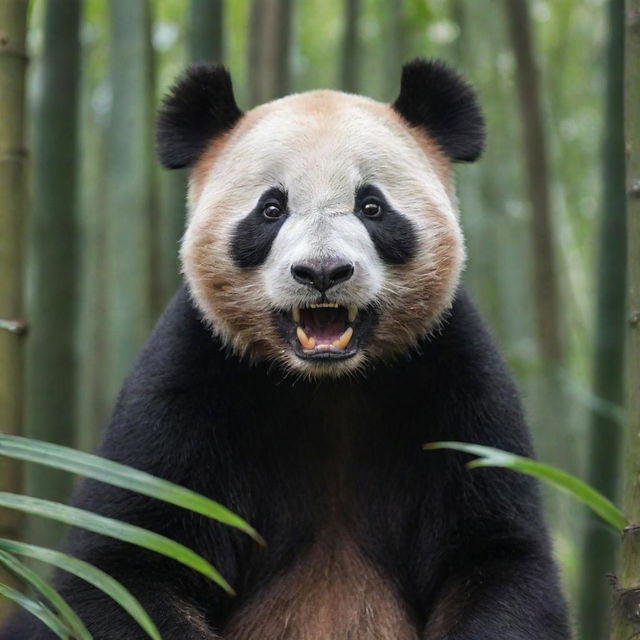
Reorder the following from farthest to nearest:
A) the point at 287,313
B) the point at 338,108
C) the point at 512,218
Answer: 1. the point at 512,218
2. the point at 338,108
3. the point at 287,313

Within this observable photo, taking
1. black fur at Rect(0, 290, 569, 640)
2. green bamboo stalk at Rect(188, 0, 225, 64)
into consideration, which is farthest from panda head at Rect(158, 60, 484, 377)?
green bamboo stalk at Rect(188, 0, 225, 64)

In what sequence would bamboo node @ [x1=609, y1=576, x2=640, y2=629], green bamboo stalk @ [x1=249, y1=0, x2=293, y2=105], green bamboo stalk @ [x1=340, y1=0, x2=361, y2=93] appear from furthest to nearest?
green bamboo stalk @ [x1=340, y1=0, x2=361, y2=93], green bamboo stalk @ [x1=249, y1=0, x2=293, y2=105], bamboo node @ [x1=609, y1=576, x2=640, y2=629]

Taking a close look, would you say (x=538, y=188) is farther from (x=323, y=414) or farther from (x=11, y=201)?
(x=11, y=201)

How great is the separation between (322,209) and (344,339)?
0.39 meters

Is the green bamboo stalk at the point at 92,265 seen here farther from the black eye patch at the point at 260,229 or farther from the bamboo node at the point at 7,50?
the bamboo node at the point at 7,50

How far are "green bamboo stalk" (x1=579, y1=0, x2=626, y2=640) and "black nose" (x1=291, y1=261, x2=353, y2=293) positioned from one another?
118 inches

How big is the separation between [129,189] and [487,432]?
8.58ft

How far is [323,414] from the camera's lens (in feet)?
11.9

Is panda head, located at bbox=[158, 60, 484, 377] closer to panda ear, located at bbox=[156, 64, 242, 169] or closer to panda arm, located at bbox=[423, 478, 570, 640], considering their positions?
panda ear, located at bbox=[156, 64, 242, 169]

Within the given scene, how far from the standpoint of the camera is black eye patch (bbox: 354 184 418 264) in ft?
11.0

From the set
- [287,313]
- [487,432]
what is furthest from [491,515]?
[287,313]

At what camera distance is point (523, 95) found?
661cm

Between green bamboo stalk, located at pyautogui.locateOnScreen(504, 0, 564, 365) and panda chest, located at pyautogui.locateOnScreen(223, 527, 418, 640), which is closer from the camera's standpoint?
panda chest, located at pyautogui.locateOnScreen(223, 527, 418, 640)

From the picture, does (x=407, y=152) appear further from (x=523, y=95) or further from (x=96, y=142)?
(x=96, y=142)
